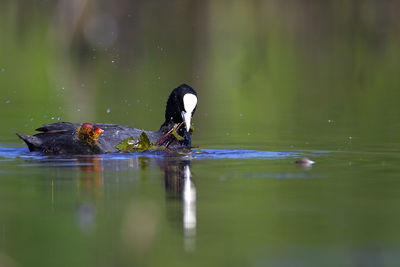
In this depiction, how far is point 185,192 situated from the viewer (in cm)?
773

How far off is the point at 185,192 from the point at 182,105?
12.8ft

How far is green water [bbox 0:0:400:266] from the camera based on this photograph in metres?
5.76

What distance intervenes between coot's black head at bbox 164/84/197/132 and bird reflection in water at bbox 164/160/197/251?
1470 mm

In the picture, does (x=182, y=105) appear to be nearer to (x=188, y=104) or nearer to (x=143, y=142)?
(x=188, y=104)

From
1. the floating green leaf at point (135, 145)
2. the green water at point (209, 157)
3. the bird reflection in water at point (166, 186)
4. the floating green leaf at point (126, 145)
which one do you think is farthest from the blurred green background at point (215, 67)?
the bird reflection in water at point (166, 186)

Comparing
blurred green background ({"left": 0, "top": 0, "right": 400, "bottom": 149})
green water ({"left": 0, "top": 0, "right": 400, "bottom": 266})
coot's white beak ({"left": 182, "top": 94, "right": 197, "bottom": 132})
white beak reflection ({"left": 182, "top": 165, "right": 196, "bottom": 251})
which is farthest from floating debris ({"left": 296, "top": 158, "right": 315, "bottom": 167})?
coot's white beak ({"left": 182, "top": 94, "right": 197, "bottom": 132})

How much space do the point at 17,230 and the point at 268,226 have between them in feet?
5.71

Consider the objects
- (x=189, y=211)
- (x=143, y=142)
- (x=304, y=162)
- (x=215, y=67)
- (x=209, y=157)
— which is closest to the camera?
(x=189, y=211)

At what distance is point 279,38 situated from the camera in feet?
116

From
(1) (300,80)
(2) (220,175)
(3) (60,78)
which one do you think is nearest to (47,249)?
(2) (220,175)

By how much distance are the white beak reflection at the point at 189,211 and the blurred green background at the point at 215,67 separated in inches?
146

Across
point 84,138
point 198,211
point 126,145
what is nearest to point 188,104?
point 126,145

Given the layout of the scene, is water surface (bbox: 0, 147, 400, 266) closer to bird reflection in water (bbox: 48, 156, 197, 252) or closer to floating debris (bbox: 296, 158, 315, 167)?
bird reflection in water (bbox: 48, 156, 197, 252)

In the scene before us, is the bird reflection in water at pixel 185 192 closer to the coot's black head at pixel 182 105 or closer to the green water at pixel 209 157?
the green water at pixel 209 157
